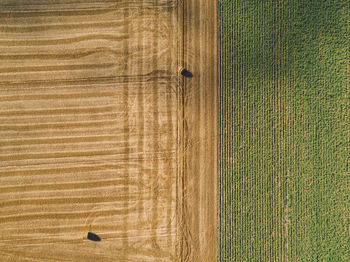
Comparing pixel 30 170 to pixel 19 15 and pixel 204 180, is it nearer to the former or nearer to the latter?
A: pixel 19 15

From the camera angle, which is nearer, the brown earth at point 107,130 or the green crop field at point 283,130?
the brown earth at point 107,130

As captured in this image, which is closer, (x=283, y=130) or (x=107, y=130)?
(x=107, y=130)

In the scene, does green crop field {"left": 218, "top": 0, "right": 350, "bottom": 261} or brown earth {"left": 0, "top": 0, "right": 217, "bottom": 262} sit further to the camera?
green crop field {"left": 218, "top": 0, "right": 350, "bottom": 261}

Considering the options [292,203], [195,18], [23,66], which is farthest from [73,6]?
[292,203]
